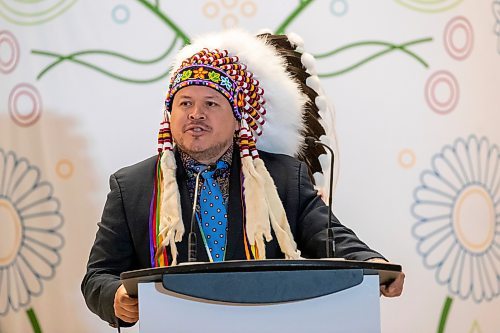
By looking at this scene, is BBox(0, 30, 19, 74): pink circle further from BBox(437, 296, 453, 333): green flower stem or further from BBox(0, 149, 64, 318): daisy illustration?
BBox(437, 296, 453, 333): green flower stem

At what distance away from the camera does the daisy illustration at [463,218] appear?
9.96 feet

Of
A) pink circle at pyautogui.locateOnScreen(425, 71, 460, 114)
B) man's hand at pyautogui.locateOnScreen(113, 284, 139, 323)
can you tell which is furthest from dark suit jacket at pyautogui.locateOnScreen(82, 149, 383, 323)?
pink circle at pyautogui.locateOnScreen(425, 71, 460, 114)

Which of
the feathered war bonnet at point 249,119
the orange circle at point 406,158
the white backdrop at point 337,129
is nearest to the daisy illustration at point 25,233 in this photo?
the white backdrop at point 337,129

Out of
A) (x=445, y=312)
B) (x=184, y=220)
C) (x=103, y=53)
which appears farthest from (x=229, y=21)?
(x=445, y=312)

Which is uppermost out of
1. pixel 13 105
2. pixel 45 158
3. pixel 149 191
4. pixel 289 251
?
pixel 13 105

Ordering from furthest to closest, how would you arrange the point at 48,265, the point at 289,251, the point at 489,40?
the point at 489,40 < the point at 48,265 < the point at 289,251

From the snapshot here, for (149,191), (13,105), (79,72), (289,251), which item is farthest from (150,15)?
(289,251)

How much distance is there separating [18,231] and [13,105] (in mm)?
465

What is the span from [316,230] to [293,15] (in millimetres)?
1029

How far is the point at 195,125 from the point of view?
231cm

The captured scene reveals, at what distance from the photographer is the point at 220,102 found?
2.36 metres

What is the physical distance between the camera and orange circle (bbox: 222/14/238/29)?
9.75 ft

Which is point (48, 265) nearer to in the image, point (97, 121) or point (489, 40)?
point (97, 121)

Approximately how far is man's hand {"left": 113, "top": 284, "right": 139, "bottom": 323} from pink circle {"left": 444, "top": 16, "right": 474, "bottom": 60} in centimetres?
183
